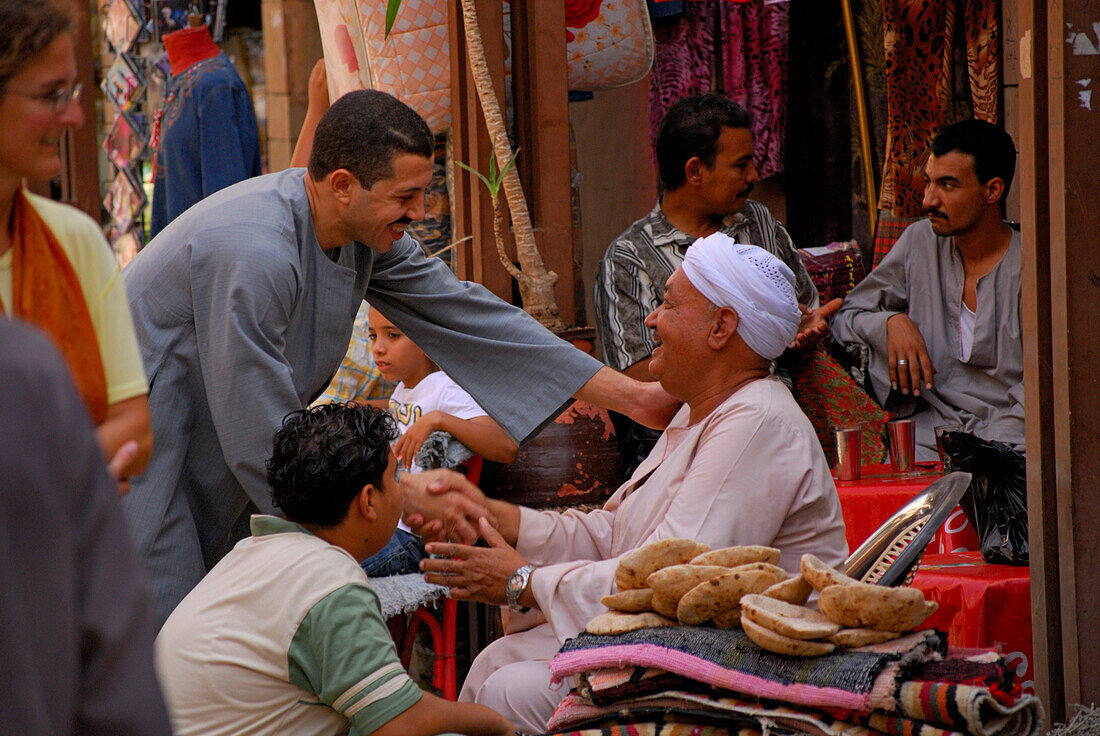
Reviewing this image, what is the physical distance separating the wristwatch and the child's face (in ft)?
6.42

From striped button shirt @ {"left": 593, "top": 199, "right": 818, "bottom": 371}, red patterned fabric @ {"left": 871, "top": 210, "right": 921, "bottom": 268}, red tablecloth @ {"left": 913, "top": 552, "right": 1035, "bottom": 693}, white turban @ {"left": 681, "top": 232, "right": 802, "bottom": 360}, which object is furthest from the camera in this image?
red patterned fabric @ {"left": 871, "top": 210, "right": 921, "bottom": 268}

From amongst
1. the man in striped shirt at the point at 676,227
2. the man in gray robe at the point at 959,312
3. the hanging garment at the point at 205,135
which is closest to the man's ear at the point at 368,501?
the man in striped shirt at the point at 676,227

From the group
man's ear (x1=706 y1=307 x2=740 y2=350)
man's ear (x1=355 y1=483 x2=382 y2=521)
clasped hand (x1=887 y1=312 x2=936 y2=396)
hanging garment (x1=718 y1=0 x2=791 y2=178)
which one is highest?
hanging garment (x1=718 y1=0 x2=791 y2=178)

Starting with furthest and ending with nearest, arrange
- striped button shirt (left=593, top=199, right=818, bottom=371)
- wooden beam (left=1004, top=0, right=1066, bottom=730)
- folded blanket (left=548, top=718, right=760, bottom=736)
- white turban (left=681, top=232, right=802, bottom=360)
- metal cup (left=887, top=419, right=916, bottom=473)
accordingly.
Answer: striped button shirt (left=593, top=199, right=818, bottom=371), metal cup (left=887, top=419, right=916, bottom=473), white turban (left=681, top=232, right=802, bottom=360), wooden beam (left=1004, top=0, right=1066, bottom=730), folded blanket (left=548, top=718, right=760, bottom=736)

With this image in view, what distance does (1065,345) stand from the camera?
8.13ft

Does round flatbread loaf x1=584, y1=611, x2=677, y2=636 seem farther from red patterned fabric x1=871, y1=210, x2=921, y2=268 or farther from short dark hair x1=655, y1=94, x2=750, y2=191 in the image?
red patterned fabric x1=871, y1=210, x2=921, y2=268

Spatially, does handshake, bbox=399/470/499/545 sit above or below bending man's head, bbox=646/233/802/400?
below

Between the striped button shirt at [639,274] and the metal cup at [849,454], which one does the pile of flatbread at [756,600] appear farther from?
the striped button shirt at [639,274]

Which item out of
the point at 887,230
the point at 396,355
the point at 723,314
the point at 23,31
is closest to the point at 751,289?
the point at 723,314

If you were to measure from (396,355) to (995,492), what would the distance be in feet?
7.39

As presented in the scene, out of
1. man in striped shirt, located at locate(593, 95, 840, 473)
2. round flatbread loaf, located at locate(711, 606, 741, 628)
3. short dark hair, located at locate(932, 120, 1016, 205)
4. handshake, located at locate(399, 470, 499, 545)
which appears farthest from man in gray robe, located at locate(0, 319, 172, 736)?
short dark hair, located at locate(932, 120, 1016, 205)

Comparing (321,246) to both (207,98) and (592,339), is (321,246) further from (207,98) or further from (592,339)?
(207,98)

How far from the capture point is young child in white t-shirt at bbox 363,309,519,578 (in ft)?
13.1

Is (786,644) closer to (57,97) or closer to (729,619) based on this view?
(729,619)
